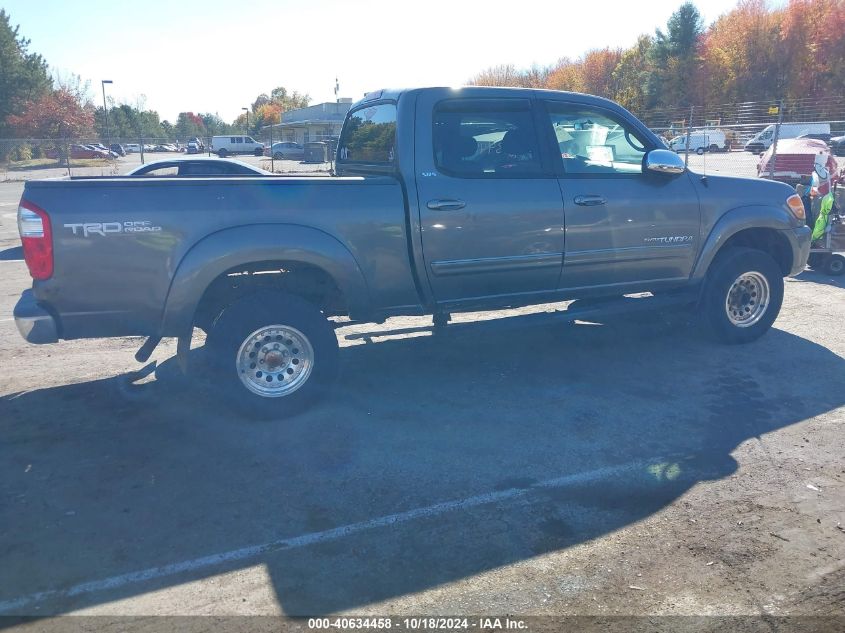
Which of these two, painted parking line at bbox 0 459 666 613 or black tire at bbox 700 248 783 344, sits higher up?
black tire at bbox 700 248 783 344

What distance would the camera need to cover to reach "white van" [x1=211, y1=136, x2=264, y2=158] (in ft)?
178

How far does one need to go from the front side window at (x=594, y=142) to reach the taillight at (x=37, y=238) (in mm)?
3685

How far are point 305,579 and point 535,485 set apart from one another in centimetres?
147

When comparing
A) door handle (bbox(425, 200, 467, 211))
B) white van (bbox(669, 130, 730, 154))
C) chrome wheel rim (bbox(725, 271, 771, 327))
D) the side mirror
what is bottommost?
chrome wheel rim (bbox(725, 271, 771, 327))

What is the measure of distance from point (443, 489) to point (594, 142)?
330 centimetres

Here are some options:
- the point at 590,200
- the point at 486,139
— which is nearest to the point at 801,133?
the point at 590,200

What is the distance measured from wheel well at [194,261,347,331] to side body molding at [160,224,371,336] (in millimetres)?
154

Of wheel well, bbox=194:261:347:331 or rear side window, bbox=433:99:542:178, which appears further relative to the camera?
rear side window, bbox=433:99:542:178

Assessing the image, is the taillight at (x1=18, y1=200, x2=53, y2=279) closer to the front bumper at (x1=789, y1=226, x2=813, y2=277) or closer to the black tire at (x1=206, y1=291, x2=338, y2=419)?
the black tire at (x1=206, y1=291, x2=338, y2=419)

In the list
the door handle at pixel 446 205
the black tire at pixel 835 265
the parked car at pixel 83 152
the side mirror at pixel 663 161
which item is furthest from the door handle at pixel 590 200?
the parked car at pixel 83 152

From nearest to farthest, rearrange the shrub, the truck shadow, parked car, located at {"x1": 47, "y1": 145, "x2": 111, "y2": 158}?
the truck shadow, parked car, located at {"x1": 47, "y1": 145, "x2": 111, "y2": 158}, the shrub

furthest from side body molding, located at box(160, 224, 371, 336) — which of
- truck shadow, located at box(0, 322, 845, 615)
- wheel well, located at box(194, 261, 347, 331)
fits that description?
truck shadow, located at box(0, 322, 845, 615)

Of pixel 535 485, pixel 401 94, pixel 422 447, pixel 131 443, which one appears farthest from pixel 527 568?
pixel 401 94

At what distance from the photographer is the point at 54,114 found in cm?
5588
